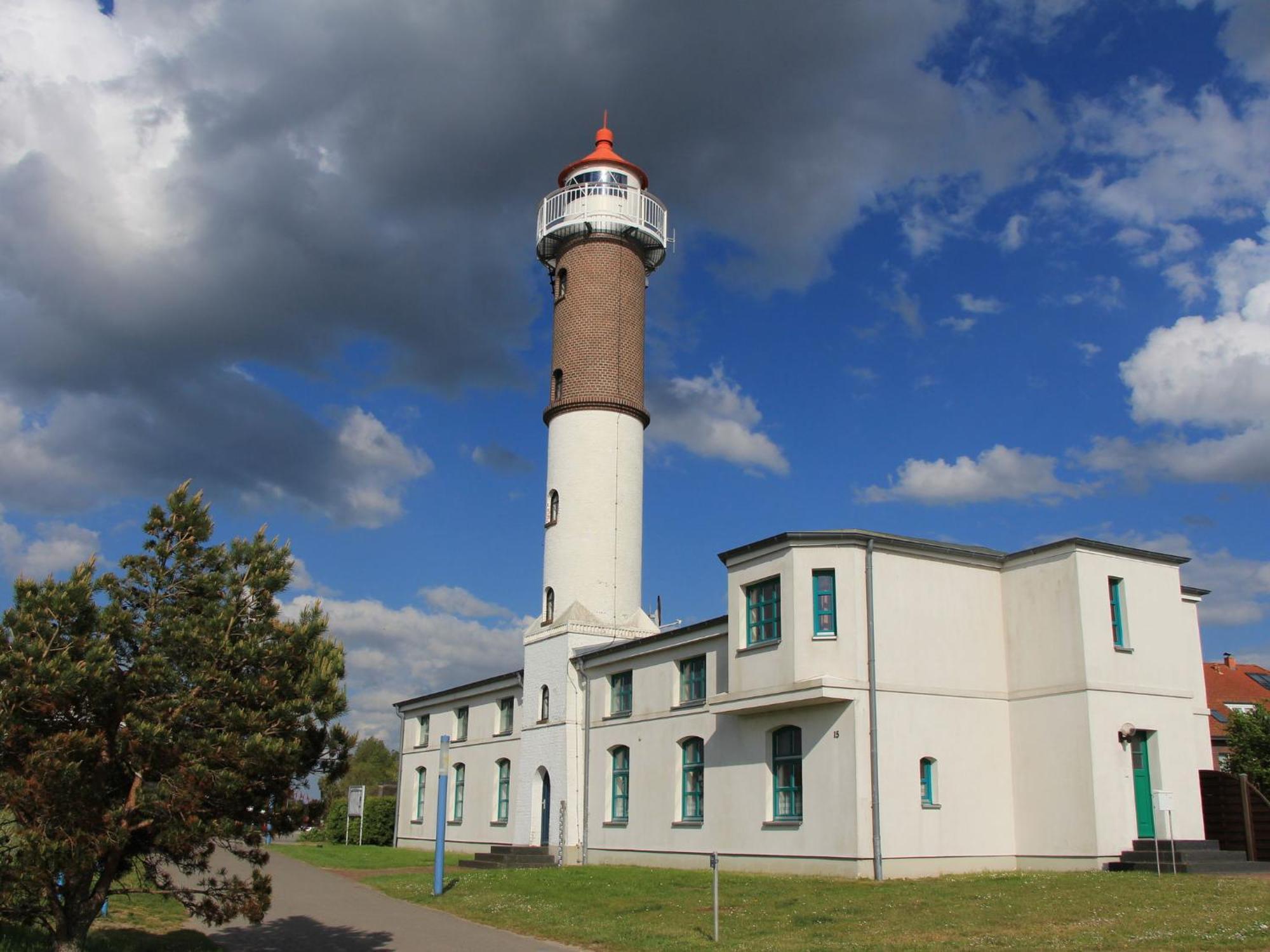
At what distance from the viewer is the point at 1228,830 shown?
21719 mm

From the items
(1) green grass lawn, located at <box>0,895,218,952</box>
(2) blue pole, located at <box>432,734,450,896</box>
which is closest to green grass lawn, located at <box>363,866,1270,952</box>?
(2) blue pole, located at <box>432,734,450,896</box>

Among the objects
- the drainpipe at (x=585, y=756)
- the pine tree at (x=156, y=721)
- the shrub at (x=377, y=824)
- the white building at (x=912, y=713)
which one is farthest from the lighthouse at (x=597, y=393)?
the pine tree at (x=156, y=721)

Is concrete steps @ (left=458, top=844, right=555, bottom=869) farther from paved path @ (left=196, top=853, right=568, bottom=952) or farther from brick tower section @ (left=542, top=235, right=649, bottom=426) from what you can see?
brick tower section @ (left=542, top=235, right=649, bottom=426)

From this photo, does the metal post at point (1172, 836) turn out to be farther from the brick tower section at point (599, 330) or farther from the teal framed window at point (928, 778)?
the brick tower section at point (599, 330)

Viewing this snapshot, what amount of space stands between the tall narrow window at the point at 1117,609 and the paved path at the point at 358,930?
44.7ft

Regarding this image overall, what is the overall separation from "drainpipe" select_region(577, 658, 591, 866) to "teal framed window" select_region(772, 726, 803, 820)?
7.81 m

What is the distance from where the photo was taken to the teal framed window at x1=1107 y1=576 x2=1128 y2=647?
72.5ft

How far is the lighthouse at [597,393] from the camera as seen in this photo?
30.8m

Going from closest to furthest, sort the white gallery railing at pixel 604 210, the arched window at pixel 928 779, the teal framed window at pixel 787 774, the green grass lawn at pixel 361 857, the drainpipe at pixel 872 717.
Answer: the drainpipe at pixel 872 717 → the arched window at pixel 928 779 → the teal framed window at pixel 787 774 → the green grass lawn at pixel 361 857 → the white gallery railing at pixel 604 210

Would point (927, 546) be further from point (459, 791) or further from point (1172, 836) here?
point (459, 791)

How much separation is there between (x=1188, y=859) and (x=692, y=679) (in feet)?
35.6

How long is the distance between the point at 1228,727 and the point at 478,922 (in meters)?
25.4

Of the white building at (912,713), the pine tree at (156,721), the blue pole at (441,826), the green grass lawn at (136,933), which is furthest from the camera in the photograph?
the white building at (912,713)

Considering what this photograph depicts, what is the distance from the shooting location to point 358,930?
51.6 ft
